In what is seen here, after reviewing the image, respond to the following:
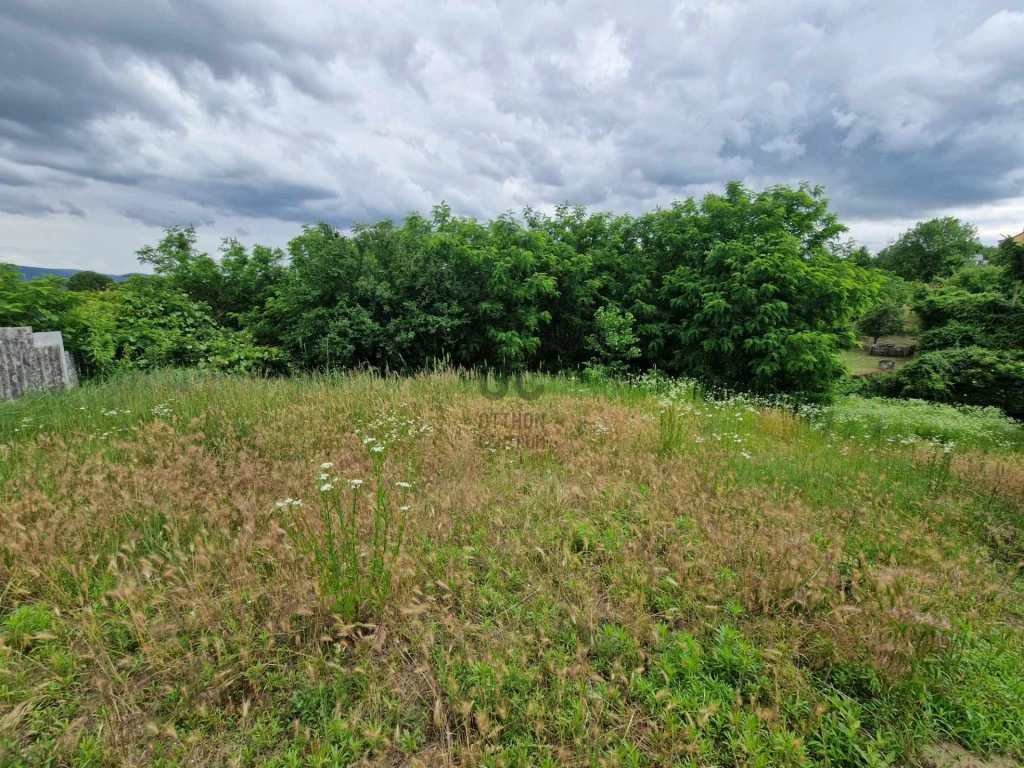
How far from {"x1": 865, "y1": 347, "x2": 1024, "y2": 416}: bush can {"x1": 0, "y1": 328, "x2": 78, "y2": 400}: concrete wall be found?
834 inches

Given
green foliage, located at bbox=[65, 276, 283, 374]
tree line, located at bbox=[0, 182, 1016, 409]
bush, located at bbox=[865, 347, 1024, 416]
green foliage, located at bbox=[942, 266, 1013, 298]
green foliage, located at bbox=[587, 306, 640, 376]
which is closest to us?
green foliage, located at bbox=[65, 276, 283, 374]

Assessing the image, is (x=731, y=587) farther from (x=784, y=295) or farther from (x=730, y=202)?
(x=730, y=202)

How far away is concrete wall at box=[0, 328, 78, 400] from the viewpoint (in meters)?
6.58

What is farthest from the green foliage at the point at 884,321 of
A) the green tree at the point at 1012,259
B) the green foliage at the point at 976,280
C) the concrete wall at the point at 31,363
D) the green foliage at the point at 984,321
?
the concrete wall at the point at 31,363

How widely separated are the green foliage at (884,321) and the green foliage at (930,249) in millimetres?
21293

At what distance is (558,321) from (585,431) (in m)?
6.52

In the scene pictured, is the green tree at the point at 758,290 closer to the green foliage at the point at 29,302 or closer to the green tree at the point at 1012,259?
the green tree at the point at 1012,259

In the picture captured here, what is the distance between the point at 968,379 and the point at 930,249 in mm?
44842

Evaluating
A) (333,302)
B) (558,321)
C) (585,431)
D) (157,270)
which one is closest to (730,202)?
(558,321)

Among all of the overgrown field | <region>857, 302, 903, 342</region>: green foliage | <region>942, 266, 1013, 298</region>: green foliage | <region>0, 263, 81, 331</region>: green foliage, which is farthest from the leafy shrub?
<region>0, 263, 81, 331</region>: green foliage

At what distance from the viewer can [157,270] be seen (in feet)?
35.0

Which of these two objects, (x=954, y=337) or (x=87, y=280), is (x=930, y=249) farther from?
(x=87, y=280)

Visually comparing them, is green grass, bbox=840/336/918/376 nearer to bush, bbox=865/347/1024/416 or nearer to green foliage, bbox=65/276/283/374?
bush, bbox=865/347/1024/416

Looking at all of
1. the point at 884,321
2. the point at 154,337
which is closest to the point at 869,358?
the point at 884,321
